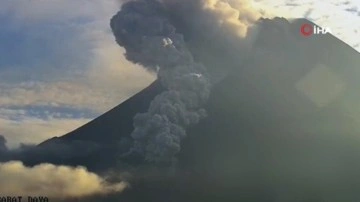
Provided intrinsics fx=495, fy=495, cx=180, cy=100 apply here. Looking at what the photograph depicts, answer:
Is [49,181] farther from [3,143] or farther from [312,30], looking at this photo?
[312,30]

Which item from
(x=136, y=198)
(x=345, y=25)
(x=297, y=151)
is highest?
(x=345, y=25)

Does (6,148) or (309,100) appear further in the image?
(309,100)

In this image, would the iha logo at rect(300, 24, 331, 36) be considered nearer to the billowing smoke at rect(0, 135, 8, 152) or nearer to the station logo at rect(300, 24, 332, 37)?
the station logo at rect(300, 24, 332, 37)

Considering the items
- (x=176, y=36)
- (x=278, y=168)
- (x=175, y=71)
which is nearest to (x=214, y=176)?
(x=278, y=168)

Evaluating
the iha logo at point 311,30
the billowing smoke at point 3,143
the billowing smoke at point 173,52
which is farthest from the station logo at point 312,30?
the billowing smoke at point 3,143

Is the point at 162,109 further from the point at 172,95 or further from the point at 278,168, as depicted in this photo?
the point at 278,168
